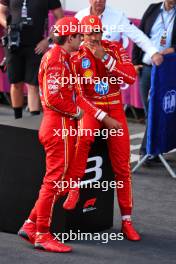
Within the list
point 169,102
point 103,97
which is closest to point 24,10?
point 169,102

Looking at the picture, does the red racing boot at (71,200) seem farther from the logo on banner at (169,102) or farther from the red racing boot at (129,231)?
the logo on banner at (169,102)

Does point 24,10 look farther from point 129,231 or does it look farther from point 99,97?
point 129,231

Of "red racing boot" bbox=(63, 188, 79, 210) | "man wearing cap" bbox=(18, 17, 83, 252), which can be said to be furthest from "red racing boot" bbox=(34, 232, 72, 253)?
"red racing boot" bbox=(63, 188, 79, 210)

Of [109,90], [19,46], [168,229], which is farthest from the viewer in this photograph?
[19,46]

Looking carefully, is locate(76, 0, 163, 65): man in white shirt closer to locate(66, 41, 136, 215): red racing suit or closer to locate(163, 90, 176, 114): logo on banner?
locate(163, 90, 176, 114): logo on banner

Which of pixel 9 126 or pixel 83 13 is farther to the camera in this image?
pixel 83 13

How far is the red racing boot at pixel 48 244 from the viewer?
24.6ft

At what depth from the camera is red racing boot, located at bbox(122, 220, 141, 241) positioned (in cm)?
794

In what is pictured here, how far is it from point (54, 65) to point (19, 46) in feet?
12.5

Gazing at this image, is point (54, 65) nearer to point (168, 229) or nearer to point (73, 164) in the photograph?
point (73, 164)

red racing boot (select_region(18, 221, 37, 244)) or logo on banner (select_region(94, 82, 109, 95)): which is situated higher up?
logo on banner (select_region(94, 82, 109, 95))

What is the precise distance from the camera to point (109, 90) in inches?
307

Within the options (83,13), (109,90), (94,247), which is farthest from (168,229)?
(83,13)

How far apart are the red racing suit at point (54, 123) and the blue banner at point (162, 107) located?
111 inches
